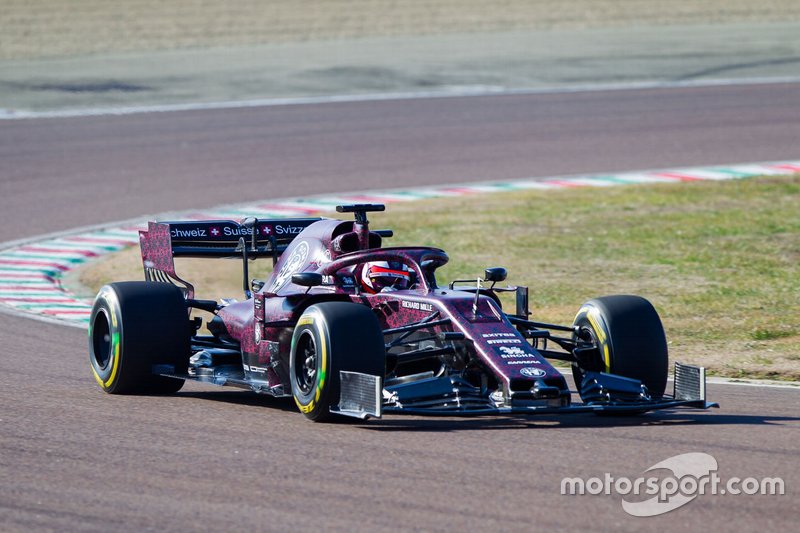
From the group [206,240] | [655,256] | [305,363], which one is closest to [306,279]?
[305,363]

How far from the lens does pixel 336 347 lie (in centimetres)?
860

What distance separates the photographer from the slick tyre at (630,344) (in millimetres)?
9469

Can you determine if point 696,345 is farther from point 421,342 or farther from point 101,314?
point 101,314

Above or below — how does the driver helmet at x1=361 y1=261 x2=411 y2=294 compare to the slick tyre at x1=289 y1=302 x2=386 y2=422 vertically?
above

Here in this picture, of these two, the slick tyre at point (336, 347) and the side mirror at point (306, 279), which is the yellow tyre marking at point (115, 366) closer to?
the side mirror at point (306, 279)

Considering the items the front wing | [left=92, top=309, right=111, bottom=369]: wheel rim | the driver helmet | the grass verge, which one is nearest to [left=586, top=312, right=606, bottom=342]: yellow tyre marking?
the front wing

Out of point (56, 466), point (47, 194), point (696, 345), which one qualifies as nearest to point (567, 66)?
point (47, 194)

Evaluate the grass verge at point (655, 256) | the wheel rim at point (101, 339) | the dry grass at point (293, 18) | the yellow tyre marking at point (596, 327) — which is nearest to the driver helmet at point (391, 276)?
the yellow tyre marking at point (596, 327)

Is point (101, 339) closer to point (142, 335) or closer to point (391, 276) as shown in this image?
point (142, 335)

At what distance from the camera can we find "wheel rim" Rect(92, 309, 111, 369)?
34.8 ft

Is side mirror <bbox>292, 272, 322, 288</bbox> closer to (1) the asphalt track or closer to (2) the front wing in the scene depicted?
(1) the asphalt track

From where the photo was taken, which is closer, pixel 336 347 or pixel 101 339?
pixel 336 347

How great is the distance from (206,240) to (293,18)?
3349 centimetres

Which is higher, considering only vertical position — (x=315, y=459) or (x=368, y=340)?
(x=368, y=340)
